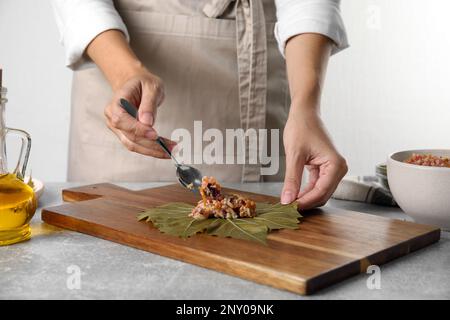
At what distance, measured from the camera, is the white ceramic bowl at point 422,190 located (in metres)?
1.15

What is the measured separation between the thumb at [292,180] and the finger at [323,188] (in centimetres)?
2

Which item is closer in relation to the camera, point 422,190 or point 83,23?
point 422,190

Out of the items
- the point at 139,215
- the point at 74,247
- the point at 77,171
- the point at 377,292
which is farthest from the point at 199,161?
the point at 377,292

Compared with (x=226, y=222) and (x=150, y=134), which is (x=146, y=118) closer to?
(x=150, y=134)

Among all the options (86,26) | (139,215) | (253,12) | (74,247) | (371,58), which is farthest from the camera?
(371,58)

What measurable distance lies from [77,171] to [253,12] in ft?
2.07

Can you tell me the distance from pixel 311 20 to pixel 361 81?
1.71m

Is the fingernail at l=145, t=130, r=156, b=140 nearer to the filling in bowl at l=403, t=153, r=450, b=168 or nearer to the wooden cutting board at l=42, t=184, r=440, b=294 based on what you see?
the wooden cutting board at l=42, t=184, r=440, b=294

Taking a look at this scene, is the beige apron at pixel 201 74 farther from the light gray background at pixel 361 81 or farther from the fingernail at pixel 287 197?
the light gray background at pixel 361 81

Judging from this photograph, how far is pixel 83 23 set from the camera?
1.60 m

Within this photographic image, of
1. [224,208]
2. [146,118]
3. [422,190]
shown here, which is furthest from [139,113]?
[422,190]

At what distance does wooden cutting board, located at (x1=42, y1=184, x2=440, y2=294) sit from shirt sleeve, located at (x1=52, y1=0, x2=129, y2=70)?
443mm
